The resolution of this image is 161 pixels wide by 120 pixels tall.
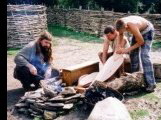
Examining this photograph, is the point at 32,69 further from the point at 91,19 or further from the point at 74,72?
the point at 91,19

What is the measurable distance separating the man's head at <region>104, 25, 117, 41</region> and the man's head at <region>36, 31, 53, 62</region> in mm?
1104

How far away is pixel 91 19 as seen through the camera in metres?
18.0

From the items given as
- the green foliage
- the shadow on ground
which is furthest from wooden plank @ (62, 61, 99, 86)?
the green foliage

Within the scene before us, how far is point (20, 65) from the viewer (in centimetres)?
659

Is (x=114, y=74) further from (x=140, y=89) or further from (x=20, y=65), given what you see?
(x=20, y=65)

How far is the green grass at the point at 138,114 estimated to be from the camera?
556cm

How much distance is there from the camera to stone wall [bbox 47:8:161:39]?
15789 millimetres

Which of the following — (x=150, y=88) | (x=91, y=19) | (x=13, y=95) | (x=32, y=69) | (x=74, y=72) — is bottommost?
(x=13, y=95)

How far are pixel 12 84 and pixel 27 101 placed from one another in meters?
2.10

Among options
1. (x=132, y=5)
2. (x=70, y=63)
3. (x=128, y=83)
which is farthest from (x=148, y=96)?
(x=132, y=5)

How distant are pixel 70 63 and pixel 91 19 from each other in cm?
816

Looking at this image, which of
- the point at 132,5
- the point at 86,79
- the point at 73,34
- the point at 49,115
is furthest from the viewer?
the point at 132,5

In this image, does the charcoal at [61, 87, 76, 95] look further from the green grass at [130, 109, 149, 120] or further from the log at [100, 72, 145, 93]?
the green grass at [130, 109, 149, 120]
